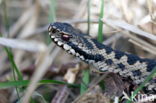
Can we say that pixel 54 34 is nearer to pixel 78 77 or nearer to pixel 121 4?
pixel 78 77

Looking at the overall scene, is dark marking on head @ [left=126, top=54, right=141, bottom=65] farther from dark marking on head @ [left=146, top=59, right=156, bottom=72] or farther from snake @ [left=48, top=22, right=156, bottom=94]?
dark marking on head @ [left=146, top=59, right=156, bottom=72]

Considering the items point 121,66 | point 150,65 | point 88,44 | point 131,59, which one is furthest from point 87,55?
point 150,65

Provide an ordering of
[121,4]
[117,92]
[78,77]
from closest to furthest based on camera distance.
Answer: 1. [117,92]
2. [78,77]
3. [121,4]

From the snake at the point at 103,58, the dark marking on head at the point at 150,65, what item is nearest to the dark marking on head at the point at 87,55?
the snake at the point at 103,58

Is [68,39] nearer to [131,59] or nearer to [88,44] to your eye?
[88,44]

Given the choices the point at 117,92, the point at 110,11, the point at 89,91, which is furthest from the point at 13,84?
the point at 110,11

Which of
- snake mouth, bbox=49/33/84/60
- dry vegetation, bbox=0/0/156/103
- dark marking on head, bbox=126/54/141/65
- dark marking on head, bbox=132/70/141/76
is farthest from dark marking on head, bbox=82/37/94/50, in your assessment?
dark marking on head, bbox=132/70/141/76

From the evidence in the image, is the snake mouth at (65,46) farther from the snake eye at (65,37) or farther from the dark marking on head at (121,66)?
the dark marking on head at (121,66)
